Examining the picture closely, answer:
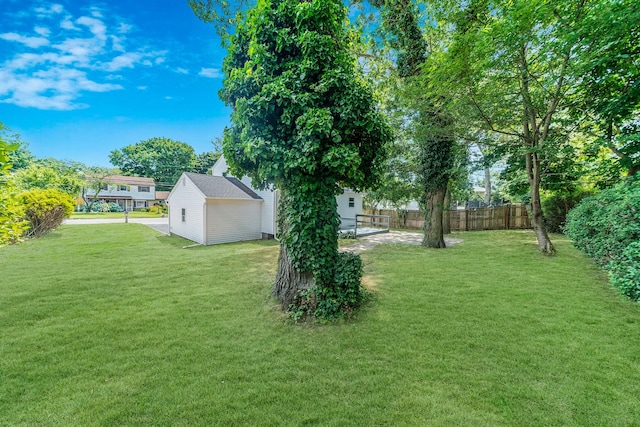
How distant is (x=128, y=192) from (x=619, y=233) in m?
47.4

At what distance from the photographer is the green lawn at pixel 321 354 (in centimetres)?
227

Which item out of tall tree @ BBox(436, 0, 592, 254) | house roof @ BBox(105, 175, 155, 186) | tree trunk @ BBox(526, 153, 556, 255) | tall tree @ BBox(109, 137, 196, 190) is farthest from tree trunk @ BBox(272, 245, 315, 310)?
tall tree @ BBox(109, 137, 196, 190)

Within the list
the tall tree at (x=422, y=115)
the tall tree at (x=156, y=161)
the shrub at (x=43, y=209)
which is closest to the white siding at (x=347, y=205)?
the tall tree at (x=422, y=115)

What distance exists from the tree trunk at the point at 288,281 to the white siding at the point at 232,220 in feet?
25.8

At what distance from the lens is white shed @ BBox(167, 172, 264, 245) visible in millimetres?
11508

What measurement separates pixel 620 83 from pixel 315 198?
27.9 ft

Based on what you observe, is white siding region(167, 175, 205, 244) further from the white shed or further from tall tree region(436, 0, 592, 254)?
tall tree region(436, 0, 592, 254)

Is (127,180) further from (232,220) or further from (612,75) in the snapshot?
(612,75)

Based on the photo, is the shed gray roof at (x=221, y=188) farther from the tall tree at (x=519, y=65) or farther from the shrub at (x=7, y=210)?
the tall tree at (x=519, y=65)

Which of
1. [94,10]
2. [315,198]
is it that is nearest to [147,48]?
[94,10]

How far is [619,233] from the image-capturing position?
4488 mm

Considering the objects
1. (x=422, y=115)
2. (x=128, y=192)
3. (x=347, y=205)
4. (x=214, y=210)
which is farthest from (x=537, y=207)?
(x=128, y=192)

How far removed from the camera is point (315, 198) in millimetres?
4215

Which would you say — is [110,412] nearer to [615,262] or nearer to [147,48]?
[615,262]
